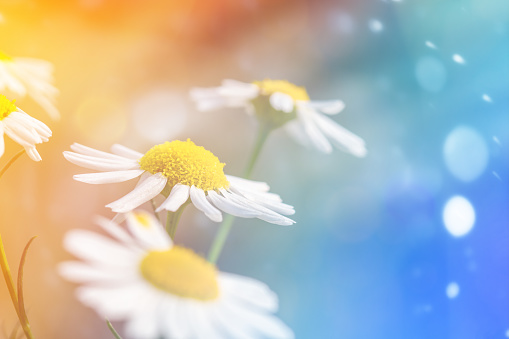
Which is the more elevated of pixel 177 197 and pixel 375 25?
pixel 375 25

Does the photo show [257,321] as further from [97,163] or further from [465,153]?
[465,153]

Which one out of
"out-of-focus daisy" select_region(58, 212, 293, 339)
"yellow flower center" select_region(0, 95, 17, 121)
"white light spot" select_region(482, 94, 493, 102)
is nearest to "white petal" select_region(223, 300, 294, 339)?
"out-of-focus daisy" select_region(58, 212, 293, 339)

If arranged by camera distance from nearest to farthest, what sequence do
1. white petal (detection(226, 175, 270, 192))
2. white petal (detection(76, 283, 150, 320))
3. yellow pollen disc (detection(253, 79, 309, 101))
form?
white petal (detection(76, 283, 150, 320)), white petal (detection(226, 175, 270, 192)), yellow pollen disc (detection(253, 79, 309, 101))

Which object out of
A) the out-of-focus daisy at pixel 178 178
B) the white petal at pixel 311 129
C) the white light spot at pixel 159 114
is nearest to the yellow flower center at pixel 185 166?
the out-of-focus daisy at pixel 178 178

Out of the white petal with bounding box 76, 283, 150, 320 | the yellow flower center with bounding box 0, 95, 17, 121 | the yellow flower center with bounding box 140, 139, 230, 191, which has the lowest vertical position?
the white petal with bounding box 76, 283, 150, 320

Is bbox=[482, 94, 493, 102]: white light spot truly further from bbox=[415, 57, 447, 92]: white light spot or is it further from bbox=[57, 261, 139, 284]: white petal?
bbox=[57, 261, 139, 284]: white petal

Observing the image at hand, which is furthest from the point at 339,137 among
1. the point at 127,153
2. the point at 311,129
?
the point at 127,153

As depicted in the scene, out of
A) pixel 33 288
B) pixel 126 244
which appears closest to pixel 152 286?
pixel 126 244
